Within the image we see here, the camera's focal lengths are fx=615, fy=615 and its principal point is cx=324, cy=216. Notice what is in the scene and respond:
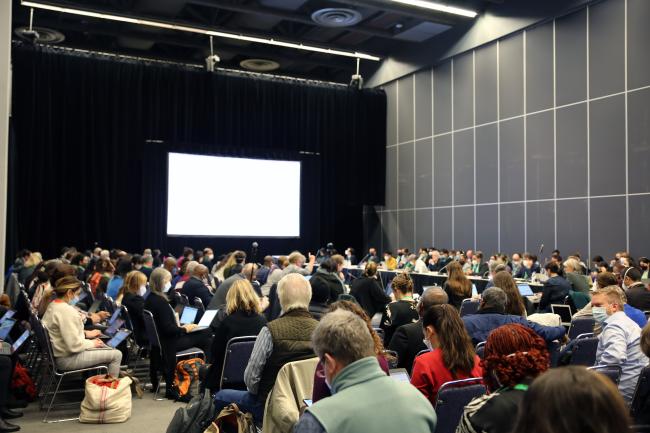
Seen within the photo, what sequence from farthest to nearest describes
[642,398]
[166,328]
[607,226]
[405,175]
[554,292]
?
[405,175]
[607,226]
[554,292]
[166,328]
[642,398]

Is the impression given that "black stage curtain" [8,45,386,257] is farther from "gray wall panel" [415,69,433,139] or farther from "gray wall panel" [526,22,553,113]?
"gray wall panel" [526,22,553,113]

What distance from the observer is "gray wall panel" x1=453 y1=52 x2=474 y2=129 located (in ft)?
53.0

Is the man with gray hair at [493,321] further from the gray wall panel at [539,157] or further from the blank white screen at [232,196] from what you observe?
the blank white screen at [232,196]

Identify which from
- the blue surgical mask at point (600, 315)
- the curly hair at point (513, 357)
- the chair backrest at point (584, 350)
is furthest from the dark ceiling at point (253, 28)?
the curly hair at point (513, 357)

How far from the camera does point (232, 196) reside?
58.2ft

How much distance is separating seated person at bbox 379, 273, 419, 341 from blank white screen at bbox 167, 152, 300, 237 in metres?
12.5

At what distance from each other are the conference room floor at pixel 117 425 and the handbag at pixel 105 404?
61mm

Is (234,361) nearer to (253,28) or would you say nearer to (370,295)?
(370,295)

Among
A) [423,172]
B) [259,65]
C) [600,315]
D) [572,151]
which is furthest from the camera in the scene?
[259,65]

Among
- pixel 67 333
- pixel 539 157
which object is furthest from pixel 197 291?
pixel 539 157

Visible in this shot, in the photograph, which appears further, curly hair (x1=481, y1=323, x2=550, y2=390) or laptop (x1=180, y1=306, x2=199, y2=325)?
laptop (x1=180, y1=306, x2=199, y2=325)

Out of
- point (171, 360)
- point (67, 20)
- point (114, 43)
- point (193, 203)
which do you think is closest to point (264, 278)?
point (171, 360)

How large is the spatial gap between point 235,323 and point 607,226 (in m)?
10.2

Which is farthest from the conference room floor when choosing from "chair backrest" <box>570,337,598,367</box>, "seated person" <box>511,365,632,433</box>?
"seated person" <box>511,365,632,433</box>
